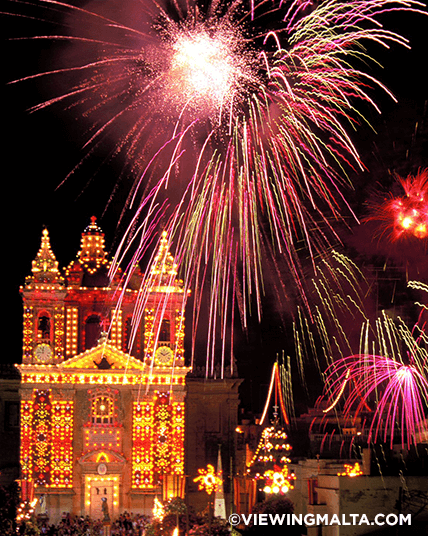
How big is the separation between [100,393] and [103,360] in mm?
1603

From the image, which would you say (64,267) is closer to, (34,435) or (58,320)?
(58,320)

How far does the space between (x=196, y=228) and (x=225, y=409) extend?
1797 cm

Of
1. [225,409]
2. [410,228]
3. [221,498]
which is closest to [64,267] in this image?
[225,409]

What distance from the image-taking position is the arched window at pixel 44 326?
1741 inches

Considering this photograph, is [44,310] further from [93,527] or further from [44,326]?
[93,527]

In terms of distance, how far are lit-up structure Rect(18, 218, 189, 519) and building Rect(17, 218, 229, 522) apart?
5 cm

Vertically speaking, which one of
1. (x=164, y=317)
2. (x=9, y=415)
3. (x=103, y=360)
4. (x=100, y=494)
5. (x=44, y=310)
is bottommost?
(x=100, y=494)

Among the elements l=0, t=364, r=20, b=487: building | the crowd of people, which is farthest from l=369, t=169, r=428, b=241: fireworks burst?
l=0, t=364, r=20, b=487: building

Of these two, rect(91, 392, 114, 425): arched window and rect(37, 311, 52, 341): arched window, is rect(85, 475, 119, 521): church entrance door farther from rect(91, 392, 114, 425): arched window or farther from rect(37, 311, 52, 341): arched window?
rect(37, 311, 52, 341): arched window

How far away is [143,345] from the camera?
1810 inches

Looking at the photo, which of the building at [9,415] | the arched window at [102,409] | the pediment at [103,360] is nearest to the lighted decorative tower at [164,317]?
the pediment at [103,360]

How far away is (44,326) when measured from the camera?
45406 mm

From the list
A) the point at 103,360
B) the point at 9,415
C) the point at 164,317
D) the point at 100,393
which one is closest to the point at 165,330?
the point at 164,317

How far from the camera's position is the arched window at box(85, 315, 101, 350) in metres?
46.3
